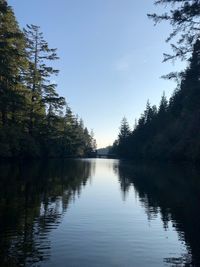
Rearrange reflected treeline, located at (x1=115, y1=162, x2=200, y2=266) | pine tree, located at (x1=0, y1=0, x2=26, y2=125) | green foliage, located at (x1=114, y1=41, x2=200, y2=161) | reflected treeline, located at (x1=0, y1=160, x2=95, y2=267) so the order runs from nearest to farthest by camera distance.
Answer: reflected treeline, located at (x1=0, y1=160, x2=95, y2=267) → reflected treeline, located at (x1=115, y1=162, x2=200, y2=266) → green foliage, located at (x1=114, y1=41, x2=200, y2=161) → pine tree, located at (x1=0, y1=0, x2=26, y2=125)

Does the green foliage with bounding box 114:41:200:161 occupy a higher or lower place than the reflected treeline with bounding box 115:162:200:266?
higher

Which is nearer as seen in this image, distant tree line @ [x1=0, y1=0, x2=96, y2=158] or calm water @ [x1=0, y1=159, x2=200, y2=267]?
calm water @ [x1=0, y1=159, x2=200, y2=267]

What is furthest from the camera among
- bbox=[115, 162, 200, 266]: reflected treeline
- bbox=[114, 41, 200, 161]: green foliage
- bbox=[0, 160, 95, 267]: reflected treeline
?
bbox=[114, 41, 200, 161]: green foliage

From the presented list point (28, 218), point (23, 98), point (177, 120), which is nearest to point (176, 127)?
point (177, 120)

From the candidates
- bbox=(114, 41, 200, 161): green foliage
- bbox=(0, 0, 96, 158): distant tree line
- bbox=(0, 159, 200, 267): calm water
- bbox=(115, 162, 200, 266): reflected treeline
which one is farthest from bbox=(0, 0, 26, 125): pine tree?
bbox=(0, 159, 200, 267): calm water

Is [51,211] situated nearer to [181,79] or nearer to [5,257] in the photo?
[5,257]

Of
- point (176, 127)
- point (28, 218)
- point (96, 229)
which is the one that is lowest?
point (96, 229)

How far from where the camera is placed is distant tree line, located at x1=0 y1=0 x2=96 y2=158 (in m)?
44.8

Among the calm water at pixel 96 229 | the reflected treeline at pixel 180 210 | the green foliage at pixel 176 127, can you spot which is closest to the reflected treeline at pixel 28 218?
the calm water at pixel 96 229

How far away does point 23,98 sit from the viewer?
153 feet

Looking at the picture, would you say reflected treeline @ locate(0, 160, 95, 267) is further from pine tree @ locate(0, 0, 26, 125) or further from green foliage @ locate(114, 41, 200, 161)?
pine tree @ locate(0, 0, 26, 125)

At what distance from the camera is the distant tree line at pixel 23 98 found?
44781 millimetres

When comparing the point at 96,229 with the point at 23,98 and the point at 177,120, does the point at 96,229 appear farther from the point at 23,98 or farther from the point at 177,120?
the point at 177,120

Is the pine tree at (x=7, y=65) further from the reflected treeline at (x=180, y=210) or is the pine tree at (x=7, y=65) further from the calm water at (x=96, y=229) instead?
the calm water at (x=96, y=229)
